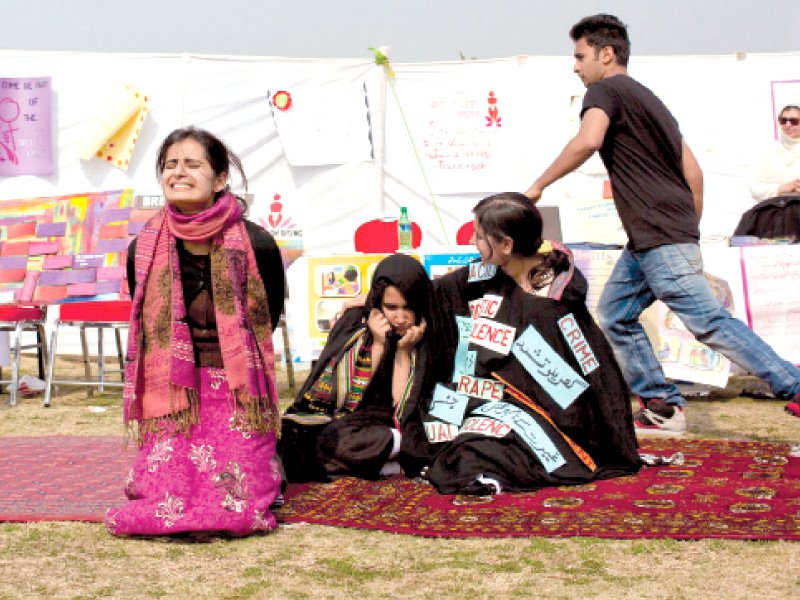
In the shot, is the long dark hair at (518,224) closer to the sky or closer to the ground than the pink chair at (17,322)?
closer to the sky

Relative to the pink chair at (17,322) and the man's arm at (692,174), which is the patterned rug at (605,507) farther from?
the pink chair at (17,322)

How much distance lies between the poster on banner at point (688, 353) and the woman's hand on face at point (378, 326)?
2.57 metres

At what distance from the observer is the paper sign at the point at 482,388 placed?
14.5 ft

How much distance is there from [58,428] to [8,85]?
3661mm

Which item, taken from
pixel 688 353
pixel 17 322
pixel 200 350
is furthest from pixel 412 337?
pixel 17 322

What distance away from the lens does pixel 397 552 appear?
3244 millimetres

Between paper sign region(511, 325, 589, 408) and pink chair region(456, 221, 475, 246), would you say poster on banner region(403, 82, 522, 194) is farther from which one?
paper sign region(511, 325, 589, 408)

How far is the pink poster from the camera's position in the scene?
8.74 metres

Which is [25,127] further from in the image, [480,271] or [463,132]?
[480,271]

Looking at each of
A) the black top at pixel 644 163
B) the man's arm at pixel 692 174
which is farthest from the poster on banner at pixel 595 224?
the black top at pixel 644 163

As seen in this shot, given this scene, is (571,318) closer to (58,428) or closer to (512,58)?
(58,428)

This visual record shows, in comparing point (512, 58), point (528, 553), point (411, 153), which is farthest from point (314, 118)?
point (528, 553)

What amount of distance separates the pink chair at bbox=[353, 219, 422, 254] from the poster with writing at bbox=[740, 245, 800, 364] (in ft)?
6.39

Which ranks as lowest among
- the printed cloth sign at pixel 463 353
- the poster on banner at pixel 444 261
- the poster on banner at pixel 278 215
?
the printed cloth sign at pixel 463 353
